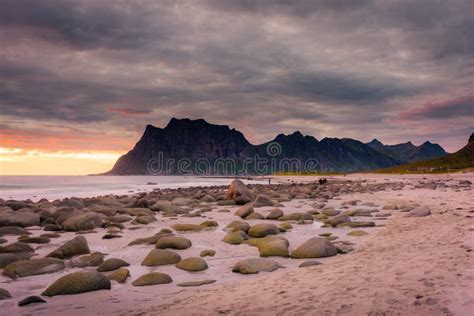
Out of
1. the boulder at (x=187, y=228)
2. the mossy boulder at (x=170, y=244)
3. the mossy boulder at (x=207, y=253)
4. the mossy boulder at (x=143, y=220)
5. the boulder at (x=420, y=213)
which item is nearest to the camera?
the mossy boulder at (x=207, y=253)

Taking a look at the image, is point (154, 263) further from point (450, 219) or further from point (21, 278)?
point (450, 219)

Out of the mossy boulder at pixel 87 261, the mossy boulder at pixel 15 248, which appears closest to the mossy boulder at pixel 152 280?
the mossy boulder at pixel 87 261

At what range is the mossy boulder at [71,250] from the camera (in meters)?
9.59

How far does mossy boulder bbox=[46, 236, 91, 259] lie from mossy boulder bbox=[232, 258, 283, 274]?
466 centimetres

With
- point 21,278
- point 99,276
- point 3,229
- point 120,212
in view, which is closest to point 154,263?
point 99,276

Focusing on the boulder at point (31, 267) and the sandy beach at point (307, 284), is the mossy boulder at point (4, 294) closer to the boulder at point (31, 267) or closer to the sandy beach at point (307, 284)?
the sandy beach at point (307, 284)

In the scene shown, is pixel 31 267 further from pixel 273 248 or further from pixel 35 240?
pixel 273 248

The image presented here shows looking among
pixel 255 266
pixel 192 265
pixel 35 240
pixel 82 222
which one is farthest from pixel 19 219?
pixel 255 266

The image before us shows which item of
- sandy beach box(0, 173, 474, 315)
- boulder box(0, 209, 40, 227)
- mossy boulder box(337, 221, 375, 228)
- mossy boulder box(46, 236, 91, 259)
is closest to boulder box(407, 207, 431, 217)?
mossy boulder box(337, 221, 375, 228)

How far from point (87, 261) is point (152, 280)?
2.69 metres

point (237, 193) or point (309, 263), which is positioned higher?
point (237, 193)

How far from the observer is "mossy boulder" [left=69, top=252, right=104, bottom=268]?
888 cm

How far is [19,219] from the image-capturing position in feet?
50.7

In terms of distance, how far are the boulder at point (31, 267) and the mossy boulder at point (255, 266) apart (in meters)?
4.32
